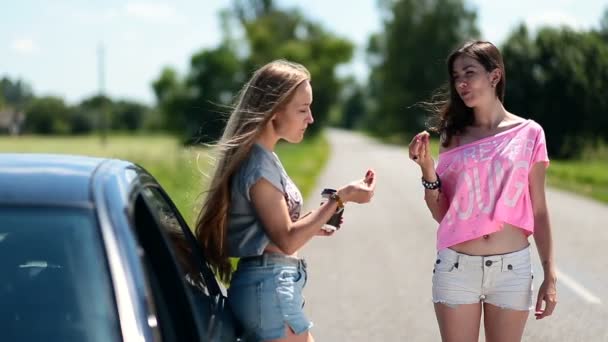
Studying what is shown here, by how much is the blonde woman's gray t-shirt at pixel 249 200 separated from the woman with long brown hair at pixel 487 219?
672 millimetres

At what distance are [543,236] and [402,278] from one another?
598cm

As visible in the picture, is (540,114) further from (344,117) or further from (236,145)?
(344,117)

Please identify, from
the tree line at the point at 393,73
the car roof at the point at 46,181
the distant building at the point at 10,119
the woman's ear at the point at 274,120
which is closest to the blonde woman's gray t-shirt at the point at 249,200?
the woman's ear at the point at 274,120

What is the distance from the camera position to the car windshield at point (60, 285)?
8.66 feet

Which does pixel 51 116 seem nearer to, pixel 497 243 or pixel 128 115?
pixel 497 243

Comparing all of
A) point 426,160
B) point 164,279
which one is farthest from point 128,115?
point 164,279

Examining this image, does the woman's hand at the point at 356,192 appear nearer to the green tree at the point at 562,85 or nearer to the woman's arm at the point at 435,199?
the woman's arm at the point at 435,199

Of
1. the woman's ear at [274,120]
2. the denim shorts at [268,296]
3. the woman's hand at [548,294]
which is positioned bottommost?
the woman's hand at [548,294]

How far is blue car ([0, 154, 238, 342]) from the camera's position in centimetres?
263

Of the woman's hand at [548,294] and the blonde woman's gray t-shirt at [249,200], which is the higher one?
the blonde woman's gray t-shirt at [249,200]

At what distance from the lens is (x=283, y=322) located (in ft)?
11.4

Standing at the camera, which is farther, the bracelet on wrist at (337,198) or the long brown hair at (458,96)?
the long brown hair at (458,96)

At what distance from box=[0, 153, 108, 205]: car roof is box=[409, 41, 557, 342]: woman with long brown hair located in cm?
148

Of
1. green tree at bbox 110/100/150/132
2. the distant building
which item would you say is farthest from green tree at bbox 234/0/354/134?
the distant building
